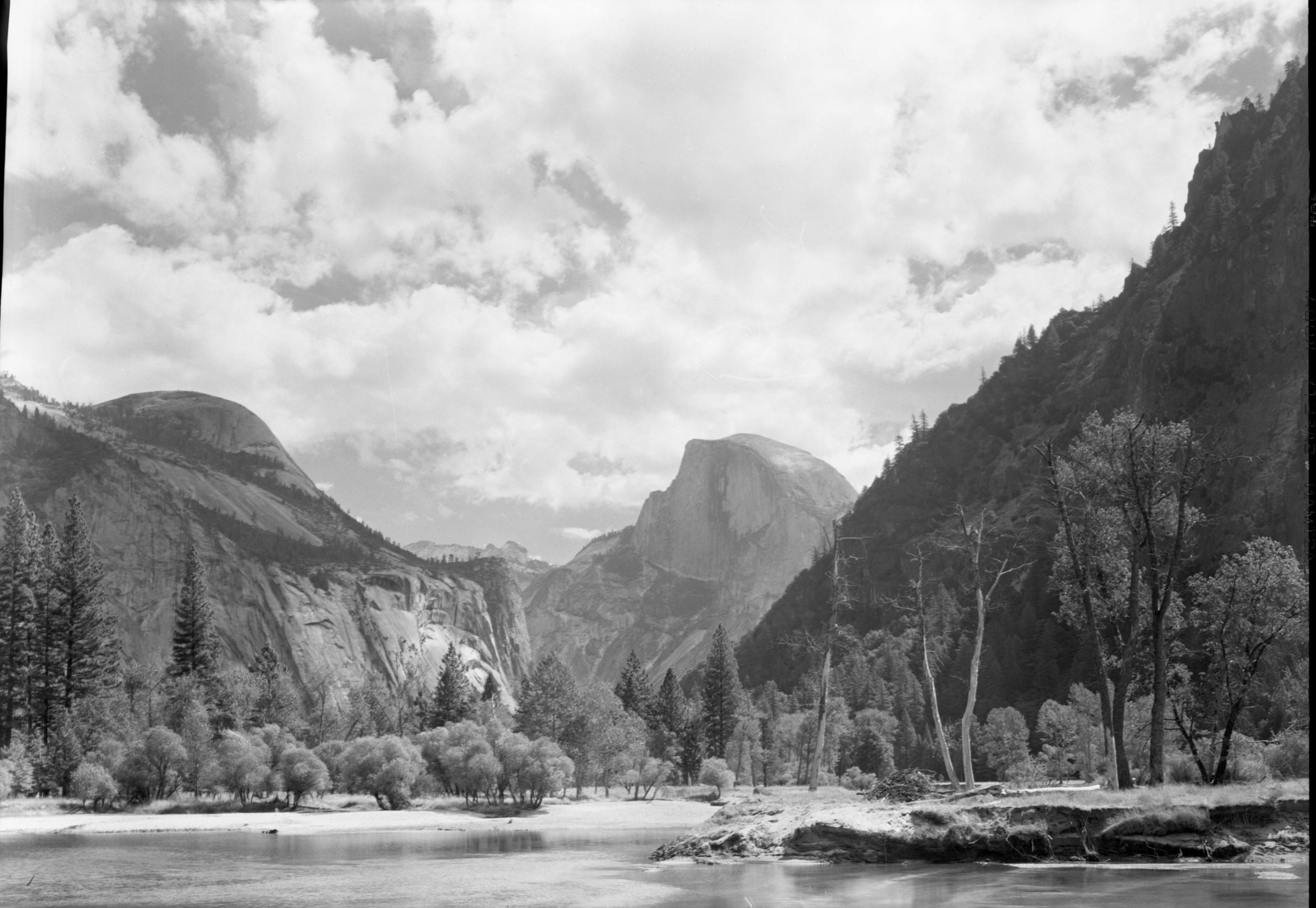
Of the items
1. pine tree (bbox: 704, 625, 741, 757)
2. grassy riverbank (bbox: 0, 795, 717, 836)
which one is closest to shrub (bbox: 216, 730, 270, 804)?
grassy riverbank (bbox: 0, 795, 717, 836)

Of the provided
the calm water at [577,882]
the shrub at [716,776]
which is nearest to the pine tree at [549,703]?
the shrub at [716,776]

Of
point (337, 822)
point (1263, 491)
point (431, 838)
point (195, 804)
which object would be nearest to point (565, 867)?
point (431, 838)

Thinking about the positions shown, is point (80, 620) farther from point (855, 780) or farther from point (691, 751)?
point (855, 780)

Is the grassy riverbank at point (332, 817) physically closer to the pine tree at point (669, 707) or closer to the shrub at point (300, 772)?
the shrub at point (300, 772)

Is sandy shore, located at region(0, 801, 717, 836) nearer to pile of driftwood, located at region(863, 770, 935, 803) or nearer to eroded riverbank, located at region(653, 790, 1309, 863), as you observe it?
pile of driftwood, located at region(863, 770, 935, 803)

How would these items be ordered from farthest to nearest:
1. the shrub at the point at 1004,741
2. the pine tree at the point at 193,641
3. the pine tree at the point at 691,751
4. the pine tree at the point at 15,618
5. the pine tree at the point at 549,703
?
the pine tree at the point at 691,751
the shrub at the point at 1004,741
the pine tree at the point at 549,703
the pine tree at the point at 193,641
the pine tree at the point at 15,618

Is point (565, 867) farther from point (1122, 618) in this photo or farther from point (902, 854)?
point (1122, 618)

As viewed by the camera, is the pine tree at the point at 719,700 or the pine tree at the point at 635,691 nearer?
the pine tree at the point at 719,700
